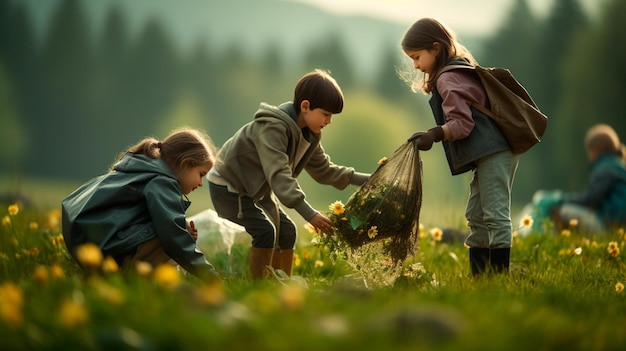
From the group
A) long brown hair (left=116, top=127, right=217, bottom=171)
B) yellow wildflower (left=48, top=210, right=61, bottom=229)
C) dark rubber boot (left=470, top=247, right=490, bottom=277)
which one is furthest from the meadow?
yellow wildflower (left=48, top=210, right=61, bottom=229)

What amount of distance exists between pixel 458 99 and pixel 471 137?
0.91 feet

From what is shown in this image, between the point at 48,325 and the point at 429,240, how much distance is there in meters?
4.34

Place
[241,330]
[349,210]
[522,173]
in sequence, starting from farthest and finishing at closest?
[522,173]
[349,210]
[241,330]

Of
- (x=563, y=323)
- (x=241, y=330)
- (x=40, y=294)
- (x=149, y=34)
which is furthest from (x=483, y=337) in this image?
(x=149, y=34)

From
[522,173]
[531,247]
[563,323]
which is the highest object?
[563,323]

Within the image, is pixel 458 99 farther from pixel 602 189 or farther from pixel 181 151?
pixel 602 189

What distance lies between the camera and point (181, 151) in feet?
14.7

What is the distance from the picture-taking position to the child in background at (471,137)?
4656mm

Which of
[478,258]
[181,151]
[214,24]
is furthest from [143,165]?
[214,24]

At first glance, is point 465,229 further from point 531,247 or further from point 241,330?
point 241,330

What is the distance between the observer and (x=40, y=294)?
2715 mm

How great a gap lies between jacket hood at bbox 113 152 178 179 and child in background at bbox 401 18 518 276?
156 cm

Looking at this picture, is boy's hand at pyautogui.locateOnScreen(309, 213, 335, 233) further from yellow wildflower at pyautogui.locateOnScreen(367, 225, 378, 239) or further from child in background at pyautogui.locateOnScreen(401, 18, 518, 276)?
child in background at pyautogui.locateOnScreen(401, 18, 518, 276)

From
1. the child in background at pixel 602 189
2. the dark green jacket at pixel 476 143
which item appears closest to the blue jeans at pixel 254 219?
the dark green jacket at pixel 476 143
